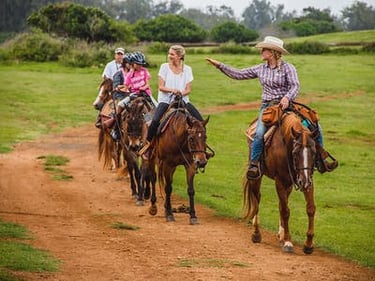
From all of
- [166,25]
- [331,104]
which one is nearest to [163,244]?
[331,104]

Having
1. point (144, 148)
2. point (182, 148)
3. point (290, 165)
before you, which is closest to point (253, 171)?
point (290, 165)

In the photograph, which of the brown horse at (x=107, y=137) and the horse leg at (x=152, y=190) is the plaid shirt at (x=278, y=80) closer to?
the horse leg at (x=152, y=190)

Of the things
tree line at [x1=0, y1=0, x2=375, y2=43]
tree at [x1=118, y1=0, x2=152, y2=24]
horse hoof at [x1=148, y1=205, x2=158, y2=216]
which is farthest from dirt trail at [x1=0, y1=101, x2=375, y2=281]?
tree at [x1=118, y1=0, x2=152, y2=24]

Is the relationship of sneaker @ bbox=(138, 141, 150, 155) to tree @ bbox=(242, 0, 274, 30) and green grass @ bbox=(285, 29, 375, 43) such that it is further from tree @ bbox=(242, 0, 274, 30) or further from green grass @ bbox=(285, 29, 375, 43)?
tree @ bbox=(242, 0, 274, 30)

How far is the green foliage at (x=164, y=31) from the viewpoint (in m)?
73.7

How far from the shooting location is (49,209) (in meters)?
15.2

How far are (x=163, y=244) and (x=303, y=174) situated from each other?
2.37 meters

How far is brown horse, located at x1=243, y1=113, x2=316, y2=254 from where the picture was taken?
11484 mm

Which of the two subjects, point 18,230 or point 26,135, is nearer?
point 18,230

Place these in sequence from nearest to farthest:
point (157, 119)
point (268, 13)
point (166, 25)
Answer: point (157, 119), point (166, 25), point (268, 13)

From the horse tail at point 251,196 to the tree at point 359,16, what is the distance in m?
94.2

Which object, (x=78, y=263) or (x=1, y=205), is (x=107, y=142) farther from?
(x=78, y=263)

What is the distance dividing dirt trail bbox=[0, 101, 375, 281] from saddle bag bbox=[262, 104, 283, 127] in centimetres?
192

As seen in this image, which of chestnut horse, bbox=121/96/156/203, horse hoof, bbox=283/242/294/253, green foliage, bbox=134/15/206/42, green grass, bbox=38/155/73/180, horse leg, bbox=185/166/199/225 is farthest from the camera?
green foliage, bbox=134/15/206/42
